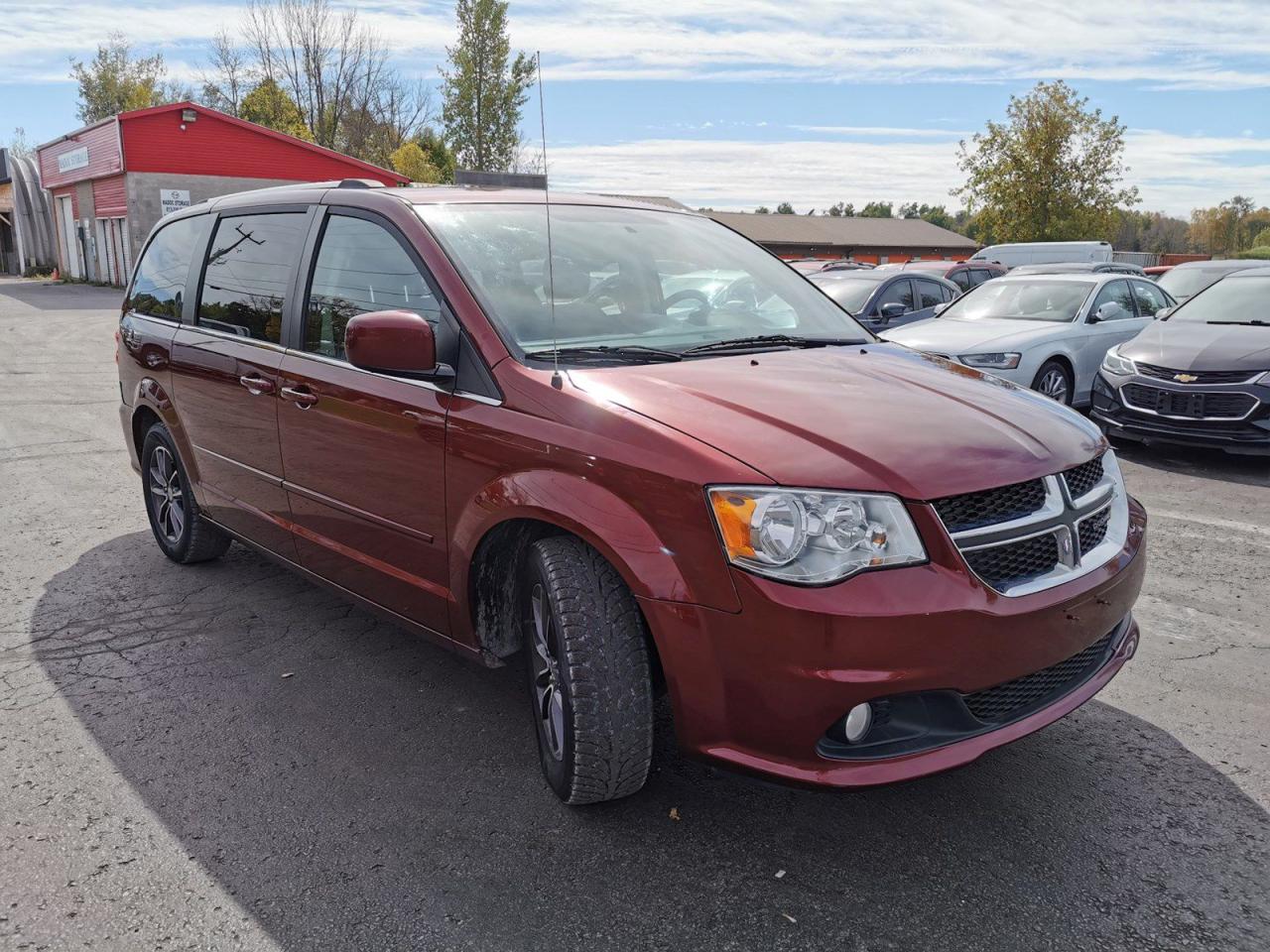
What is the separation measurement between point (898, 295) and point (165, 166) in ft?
91.3

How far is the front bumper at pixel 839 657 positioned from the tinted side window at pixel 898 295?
960 centimetres

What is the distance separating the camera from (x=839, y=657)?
232 centimetres

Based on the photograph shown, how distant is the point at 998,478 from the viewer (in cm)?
254

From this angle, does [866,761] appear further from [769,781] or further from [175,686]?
[175,686]

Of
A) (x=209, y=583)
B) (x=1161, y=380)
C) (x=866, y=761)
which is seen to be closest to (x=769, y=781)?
(x=866, y=761)

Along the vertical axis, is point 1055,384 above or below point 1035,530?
below

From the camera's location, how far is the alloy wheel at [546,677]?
2.87m

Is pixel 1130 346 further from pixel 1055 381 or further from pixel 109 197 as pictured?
pixel 109 197

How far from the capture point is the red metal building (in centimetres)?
3131

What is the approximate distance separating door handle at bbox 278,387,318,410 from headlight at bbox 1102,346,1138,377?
700 cm

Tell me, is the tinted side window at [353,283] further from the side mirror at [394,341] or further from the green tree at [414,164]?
the green tree at [414,164]

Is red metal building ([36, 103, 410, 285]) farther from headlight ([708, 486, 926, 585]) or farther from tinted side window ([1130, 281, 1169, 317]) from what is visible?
headlight ([708, 486, 926, 585])

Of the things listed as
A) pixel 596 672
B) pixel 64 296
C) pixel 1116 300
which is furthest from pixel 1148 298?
pixel 64 296

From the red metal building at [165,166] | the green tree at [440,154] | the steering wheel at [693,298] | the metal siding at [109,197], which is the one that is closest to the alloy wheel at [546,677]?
the steering wheel at [693,298]
